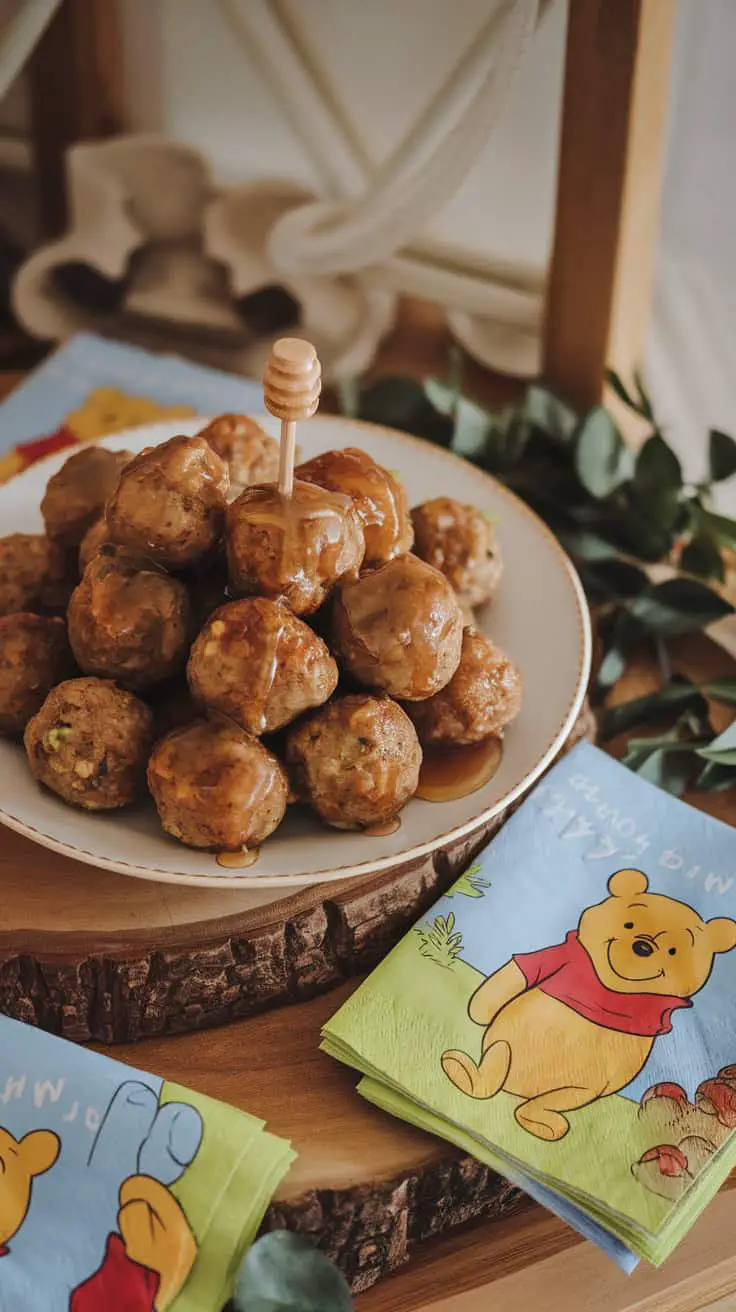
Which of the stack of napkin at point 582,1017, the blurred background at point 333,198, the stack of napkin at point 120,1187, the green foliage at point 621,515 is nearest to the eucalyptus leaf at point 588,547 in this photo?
the green foliage at point 621,515

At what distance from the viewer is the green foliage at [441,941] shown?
108 centimetres

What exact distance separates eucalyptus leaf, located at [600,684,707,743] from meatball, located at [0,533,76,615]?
1.77 ft

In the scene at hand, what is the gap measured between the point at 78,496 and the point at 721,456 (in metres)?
0.72

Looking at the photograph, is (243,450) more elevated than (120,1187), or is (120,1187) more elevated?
(243,450)

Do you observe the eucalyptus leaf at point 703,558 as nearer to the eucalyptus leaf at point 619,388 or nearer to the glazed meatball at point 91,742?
the eucalyptus leaf at point 619,388

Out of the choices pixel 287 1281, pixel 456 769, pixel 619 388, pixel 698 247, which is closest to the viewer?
pixel 287 1281

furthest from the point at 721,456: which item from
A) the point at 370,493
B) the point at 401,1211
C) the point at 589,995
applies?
the point at 401,1211

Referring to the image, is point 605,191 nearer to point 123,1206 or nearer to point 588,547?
point 588,547

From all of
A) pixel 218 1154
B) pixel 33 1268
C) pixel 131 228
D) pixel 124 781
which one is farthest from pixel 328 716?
pixel 131 228

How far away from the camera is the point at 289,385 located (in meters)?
0.96

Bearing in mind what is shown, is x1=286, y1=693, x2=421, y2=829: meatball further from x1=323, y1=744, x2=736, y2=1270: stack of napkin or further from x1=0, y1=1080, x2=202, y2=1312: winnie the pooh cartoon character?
x1=0, y1=1080, x2=202, y2=1312: winnie the pooh cartoon character

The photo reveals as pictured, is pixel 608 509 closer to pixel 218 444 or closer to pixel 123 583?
pixel 218 444

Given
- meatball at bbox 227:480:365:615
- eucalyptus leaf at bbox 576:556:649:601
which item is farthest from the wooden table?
eucalyptus leaf at bbox 576:556:649:601

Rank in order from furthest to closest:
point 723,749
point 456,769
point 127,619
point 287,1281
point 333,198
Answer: point 333,198
point 723,749
point 456,769
point 127,619
point 287,1281
